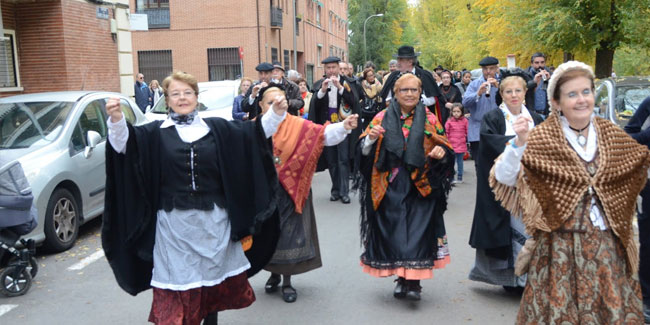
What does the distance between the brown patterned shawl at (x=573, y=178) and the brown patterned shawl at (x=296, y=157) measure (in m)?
2.34

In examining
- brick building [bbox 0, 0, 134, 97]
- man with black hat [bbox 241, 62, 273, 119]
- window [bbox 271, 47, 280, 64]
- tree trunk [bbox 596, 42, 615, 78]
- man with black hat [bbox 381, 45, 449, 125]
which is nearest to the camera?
man with black hat [bbox 381, 45, 449, 125]

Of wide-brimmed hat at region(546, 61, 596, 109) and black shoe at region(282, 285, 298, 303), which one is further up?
wide-brimmed hat at region(546, 61, 596, 109)

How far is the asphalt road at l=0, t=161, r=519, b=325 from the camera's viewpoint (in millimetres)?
5250

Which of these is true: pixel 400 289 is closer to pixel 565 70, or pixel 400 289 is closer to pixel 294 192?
pixel 294 192

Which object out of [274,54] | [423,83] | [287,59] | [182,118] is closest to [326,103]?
[423,83]

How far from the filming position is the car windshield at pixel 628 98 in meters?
8.76

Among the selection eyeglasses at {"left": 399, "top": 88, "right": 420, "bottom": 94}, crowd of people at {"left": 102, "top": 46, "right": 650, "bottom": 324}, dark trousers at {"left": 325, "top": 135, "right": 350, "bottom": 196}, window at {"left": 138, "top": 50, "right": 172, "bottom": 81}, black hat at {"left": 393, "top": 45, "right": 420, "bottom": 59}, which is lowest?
dark trousers at {"left": 325, "top": 135, "right": 350, "bottom": 196}

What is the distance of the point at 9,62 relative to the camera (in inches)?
534

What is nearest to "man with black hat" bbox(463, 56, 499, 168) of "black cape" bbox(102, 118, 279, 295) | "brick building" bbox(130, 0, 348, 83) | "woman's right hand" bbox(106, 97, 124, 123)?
"black cape" bbox(102, 118, 279, 295)

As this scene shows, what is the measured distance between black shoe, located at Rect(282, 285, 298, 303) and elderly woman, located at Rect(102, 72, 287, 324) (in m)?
1.43

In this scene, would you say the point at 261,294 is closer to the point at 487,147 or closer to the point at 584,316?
the point at 487,147

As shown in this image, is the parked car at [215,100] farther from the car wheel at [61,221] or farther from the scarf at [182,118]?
the scarf at [182,118]

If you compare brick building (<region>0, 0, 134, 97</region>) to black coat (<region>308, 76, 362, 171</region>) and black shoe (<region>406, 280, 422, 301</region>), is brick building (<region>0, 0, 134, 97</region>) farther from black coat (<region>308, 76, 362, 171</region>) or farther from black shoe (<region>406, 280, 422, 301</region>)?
black shoe (<region>406, 280, 422, 301</region>)

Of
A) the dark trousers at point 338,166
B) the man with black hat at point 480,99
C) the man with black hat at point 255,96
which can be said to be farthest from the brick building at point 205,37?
the man with black hat at point 480,99
